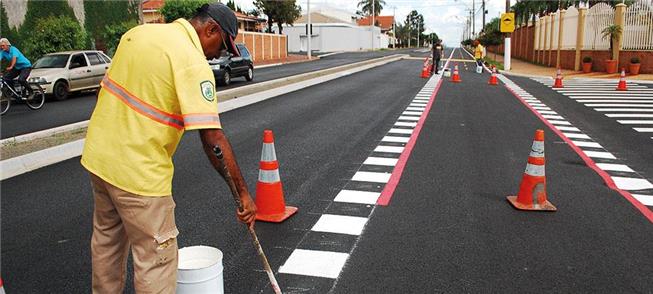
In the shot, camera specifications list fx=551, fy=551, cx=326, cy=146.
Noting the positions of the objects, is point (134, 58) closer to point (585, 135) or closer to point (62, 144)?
point (62, 144)

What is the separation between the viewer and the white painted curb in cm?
741

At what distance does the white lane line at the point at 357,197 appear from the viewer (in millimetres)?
6324

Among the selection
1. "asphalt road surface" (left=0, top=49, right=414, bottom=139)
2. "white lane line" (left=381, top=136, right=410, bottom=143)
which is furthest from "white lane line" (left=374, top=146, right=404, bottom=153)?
"asphalt road surface" (left=0, top=49, right=414, bottom=139)

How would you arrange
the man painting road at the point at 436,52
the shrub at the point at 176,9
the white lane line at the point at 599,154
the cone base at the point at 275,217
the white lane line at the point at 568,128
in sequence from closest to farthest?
the cone base at the point at 275,217, the white lane line at the point at 599,154, the white lane line at the point at 568,128, the man painting road at the point at 436,52, the shrub at the point at 176,9

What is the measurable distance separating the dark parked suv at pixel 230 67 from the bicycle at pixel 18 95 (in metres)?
6.74

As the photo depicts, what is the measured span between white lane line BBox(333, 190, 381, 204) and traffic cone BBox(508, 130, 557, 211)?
1.56 m

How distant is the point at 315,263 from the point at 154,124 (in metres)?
2.31

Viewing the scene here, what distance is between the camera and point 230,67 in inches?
870

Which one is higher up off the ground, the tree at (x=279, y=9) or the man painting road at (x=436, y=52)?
the tree at (x=279, y=9)

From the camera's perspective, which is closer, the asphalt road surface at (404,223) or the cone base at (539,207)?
the asphalt road surface at (404,223)

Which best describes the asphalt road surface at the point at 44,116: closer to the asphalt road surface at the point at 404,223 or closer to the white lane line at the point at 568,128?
the asphalt road surface at the point at 404,223

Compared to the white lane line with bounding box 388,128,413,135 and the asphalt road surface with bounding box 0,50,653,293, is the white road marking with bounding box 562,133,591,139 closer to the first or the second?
the asphalt road surface with bounding box 0,50,653,293

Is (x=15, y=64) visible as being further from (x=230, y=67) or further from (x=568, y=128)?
(x=568, y=128)

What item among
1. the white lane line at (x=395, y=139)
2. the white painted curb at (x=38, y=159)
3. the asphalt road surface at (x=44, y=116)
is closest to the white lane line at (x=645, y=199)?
the white lane line at (x=395, y=139)
